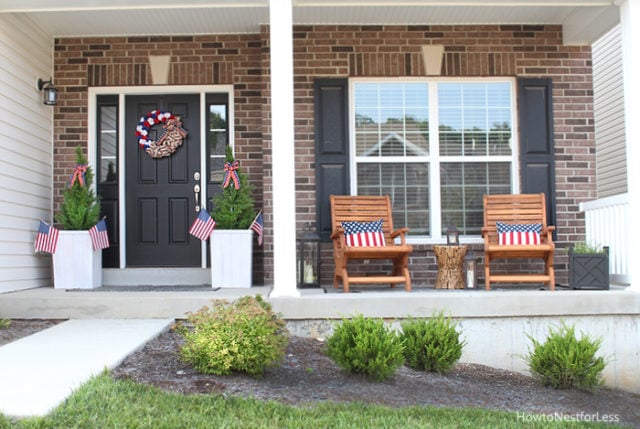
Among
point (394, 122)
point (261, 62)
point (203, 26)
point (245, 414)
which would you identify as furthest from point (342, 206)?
point (245, 414)

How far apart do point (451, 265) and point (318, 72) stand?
2388mm

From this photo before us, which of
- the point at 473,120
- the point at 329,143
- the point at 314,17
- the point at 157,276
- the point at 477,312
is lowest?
the point at 477,312

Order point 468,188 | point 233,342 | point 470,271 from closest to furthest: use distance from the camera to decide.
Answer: point 233,342
point 470,271
point 468,188

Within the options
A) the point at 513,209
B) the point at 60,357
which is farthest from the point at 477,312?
the point at 60,357

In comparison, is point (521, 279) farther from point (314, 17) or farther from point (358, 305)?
point (314, 17)

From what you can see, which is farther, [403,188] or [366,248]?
[403,188]

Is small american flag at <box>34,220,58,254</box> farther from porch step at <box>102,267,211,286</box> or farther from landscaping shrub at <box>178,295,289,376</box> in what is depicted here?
landscaping shrub at <box>178,295,289,376</box>

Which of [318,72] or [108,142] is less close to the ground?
[318,72]

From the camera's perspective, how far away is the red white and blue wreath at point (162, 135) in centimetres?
671

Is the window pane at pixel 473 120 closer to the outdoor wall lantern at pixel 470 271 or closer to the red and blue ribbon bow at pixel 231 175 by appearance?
the outdoor wall lantern at pixel 470 271

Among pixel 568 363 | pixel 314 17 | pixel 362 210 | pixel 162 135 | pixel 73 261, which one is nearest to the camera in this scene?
pixel 568 363

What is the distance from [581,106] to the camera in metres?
6.52

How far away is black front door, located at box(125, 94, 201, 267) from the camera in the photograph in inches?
264

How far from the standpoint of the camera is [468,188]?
652cm
